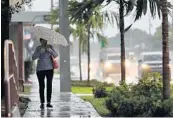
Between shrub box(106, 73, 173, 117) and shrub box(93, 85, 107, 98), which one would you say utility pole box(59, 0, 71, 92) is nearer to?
shrub box(93, 85, 107, 98)

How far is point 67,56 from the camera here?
70.5 feet

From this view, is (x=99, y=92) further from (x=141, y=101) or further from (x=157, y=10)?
(x=141, y=101)

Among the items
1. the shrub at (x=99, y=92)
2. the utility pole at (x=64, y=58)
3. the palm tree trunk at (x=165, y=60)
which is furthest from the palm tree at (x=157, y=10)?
the utility pole at (x=64, y=58)

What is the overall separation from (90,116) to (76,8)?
4.76 metres

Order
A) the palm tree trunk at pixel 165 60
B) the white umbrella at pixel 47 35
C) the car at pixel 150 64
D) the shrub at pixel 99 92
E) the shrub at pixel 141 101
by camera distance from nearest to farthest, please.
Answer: the shrub at pixel 141 101
the palm tree trunk at pixel 165 60
the white umbrella at pixel 47 35
the shrub at pixel 99 92
the car at pixel 150 64

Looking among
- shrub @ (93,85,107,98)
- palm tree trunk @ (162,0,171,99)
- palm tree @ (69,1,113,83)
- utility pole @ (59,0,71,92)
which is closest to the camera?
palm tree trunk @ (162,0,171,99)

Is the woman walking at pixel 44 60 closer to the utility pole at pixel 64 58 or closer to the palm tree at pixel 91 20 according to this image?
the palm tree at pixel 91 20

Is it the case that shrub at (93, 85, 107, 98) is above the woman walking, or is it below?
below

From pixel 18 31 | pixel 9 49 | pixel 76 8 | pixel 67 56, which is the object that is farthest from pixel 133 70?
pixel 9 49

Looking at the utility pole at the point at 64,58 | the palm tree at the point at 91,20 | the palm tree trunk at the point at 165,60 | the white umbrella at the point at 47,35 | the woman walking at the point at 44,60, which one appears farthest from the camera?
the utility pole at the point at 64,58

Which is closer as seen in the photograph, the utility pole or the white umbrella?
the white umbrella

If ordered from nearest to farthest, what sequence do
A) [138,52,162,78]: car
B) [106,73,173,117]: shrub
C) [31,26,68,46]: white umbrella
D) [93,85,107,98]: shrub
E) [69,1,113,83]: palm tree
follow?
[106,73,173,117]: shrub, [31,26,68,46]: white umbrella, [69,1,113,83]: palm tree, [93,85,107,98]: shrub, [138,52,162,78]: car

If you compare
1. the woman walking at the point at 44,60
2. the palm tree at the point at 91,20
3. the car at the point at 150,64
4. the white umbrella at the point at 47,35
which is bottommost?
the car at the point at 150,64

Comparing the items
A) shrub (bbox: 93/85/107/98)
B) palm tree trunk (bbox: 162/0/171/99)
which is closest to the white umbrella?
palm tree trunk (bbox: 162/0/171/99)
